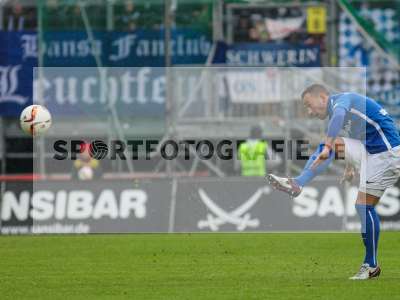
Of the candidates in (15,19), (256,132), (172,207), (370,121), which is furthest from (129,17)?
(370,121)

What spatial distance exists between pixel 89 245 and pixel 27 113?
2926 millimetres

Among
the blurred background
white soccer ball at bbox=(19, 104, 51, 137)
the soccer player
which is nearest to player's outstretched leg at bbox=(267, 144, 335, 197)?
the soccer player

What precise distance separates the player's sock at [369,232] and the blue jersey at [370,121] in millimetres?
731

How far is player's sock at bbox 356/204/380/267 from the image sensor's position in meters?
14.1

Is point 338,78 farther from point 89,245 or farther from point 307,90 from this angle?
point 307,90

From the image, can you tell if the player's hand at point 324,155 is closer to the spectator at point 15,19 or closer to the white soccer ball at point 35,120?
the white soccer ball at point 35,120

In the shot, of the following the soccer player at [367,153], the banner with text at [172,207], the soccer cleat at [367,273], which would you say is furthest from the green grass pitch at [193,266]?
the banner with text at [172,207]

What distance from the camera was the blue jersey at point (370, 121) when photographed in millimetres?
14211

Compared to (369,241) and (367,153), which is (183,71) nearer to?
(367,153)

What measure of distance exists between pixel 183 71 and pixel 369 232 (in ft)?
41.6

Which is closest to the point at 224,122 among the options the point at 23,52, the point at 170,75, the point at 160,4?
the point at 170,75

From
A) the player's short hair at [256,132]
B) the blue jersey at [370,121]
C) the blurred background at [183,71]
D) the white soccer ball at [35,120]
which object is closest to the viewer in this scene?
the blue jersey at [370,121]

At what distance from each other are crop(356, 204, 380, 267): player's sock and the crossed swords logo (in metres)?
9.29

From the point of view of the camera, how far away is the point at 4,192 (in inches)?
934
